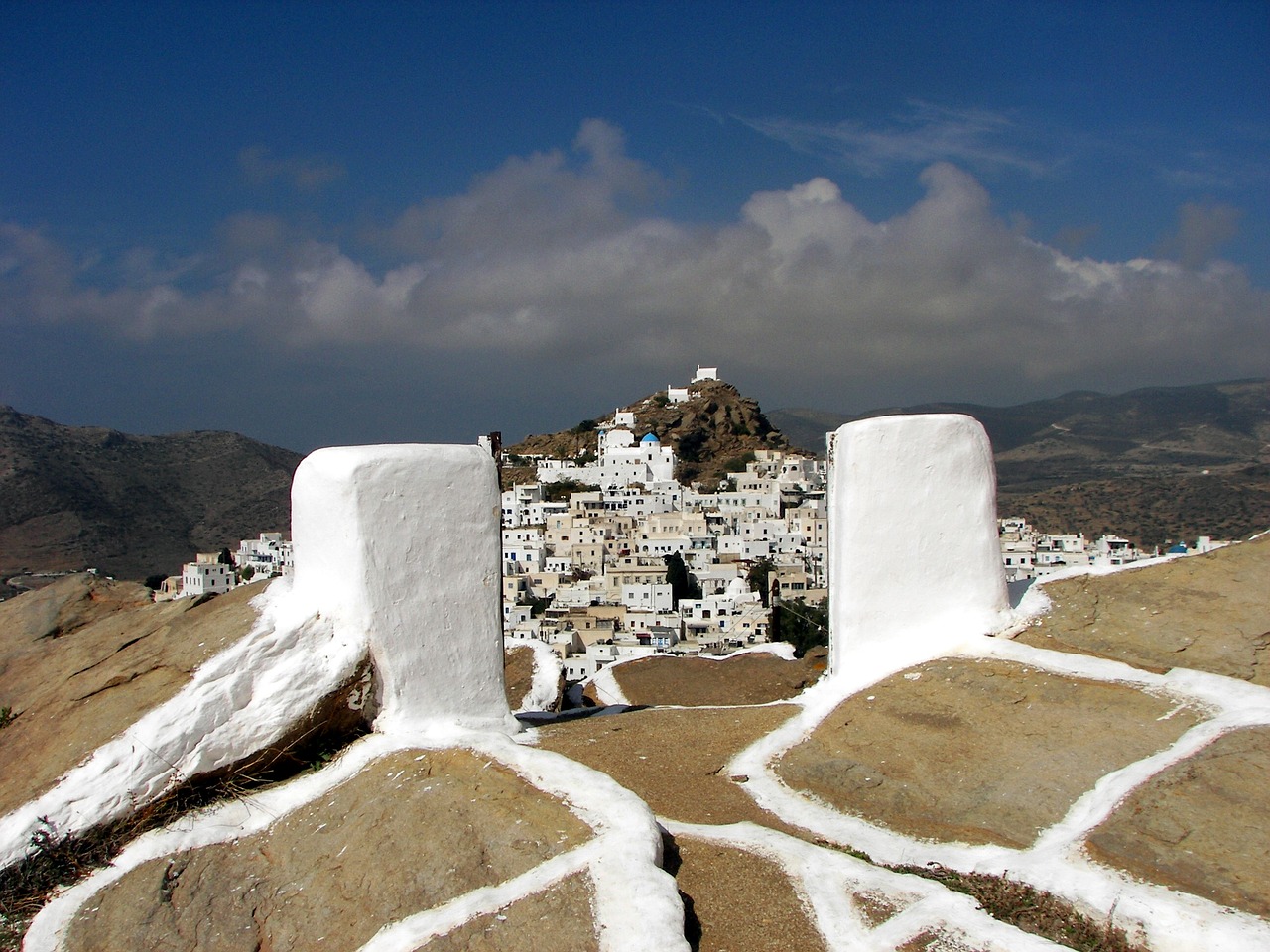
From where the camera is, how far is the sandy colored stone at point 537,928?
12.7 feet

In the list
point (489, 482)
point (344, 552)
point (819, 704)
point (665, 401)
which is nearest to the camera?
point (344, 552)

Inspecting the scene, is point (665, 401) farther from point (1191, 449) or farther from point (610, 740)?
point (610, 740)

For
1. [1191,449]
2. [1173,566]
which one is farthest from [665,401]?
[1173,566]

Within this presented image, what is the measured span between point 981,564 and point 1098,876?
291cm

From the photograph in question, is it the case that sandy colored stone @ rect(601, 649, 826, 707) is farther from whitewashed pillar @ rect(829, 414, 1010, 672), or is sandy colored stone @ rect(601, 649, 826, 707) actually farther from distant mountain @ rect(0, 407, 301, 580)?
distant mountain @ rect(0, 407, 301, 580)

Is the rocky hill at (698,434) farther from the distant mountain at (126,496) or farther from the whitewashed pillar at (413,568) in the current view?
the whitewashed pillar at (413,568)

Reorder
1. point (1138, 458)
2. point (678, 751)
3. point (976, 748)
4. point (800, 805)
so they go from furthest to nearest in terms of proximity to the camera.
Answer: point (1138, 458) < point (678, 751) < point (976, 748) < point (800, 805)

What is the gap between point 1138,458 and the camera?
9794 centimetres

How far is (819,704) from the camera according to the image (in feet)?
23.1

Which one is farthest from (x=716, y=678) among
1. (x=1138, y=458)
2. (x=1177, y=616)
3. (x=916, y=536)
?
(x=1138, y=458)

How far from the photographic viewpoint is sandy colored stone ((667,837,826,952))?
13.6 ft

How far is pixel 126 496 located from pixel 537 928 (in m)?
61.1

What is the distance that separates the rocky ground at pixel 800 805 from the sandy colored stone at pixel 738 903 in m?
0.01

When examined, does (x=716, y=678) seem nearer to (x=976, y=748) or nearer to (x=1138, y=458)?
(x=976, y=748)
